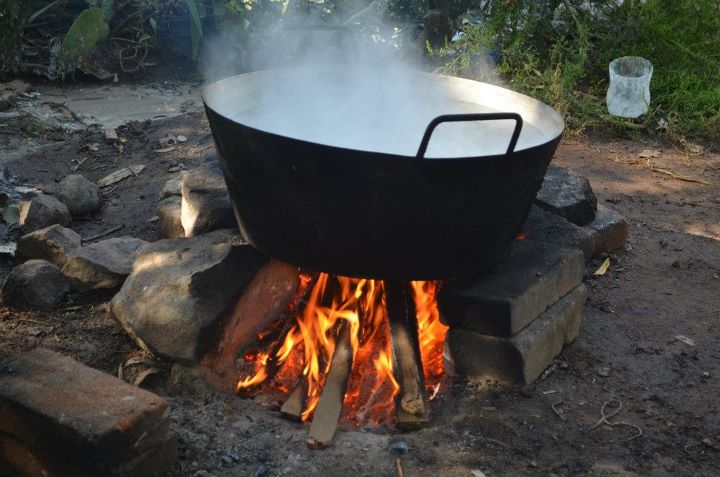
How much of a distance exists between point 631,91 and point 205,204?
358 centimetres

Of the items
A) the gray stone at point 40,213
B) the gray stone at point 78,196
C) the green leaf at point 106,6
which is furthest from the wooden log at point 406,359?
the green leaf at point 106,6

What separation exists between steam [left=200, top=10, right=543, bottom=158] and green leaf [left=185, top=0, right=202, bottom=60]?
12.4ft

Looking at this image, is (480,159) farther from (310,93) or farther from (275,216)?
(310,93)

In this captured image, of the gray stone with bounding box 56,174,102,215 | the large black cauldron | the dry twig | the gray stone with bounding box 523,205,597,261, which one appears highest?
the large black cauldron

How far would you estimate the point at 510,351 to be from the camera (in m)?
2.56

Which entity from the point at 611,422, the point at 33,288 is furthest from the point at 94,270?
the point at 611,422

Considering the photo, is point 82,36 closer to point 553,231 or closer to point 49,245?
point 49,245

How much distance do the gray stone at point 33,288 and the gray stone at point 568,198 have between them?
82.1 inches

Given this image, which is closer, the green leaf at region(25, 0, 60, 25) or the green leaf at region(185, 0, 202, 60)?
the green leaf at region(185, 0, 202, 60)

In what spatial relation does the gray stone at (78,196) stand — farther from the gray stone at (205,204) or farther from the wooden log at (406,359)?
the wooden log at (406,359)

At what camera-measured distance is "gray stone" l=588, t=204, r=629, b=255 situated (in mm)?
3586

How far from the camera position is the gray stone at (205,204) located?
120 inches

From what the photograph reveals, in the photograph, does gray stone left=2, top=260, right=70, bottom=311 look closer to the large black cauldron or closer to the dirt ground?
the dirt ground

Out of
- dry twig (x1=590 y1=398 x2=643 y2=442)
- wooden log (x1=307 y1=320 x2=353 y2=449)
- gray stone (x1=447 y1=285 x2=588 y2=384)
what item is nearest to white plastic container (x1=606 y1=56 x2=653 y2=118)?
gray stone (x1=447 y1=285 x2=588 y2=384)
